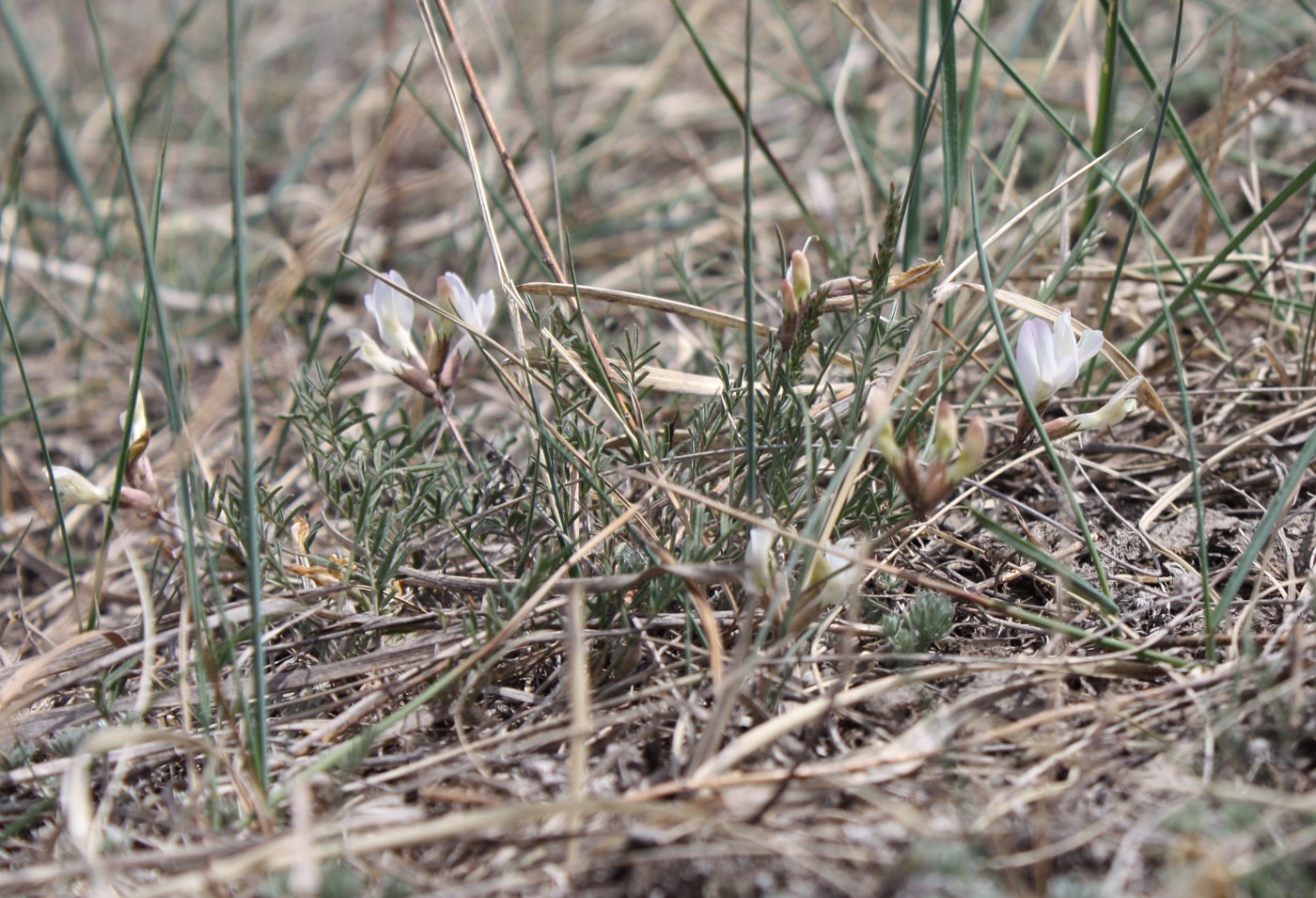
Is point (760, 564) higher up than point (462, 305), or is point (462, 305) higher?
point (462, 305)

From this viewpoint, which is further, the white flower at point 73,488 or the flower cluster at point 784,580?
the white flower at point 73,488

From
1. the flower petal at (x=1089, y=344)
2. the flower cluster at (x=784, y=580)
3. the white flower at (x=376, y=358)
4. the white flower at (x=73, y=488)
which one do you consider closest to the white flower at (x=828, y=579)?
the flower cluster at (x=784, y=580)

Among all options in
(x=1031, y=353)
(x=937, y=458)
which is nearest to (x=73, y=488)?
(x=937, y=458)

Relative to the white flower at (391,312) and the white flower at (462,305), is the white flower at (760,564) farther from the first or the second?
the white flower at (391,312)

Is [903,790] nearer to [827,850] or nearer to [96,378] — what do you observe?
[827,850]

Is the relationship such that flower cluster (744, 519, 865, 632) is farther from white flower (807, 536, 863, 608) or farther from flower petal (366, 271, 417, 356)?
flower petal (366, 271, 417, 356)

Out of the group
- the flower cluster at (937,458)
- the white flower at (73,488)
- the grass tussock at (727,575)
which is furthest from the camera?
the white flower at (73,488)

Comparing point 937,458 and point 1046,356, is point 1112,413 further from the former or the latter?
point 937,458

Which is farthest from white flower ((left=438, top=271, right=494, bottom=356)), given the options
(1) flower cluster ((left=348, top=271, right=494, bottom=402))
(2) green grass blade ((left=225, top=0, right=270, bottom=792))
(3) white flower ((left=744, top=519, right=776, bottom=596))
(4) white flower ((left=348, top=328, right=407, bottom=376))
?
(3) white flower ((left=744, top=519, right=776, bottom=596))
